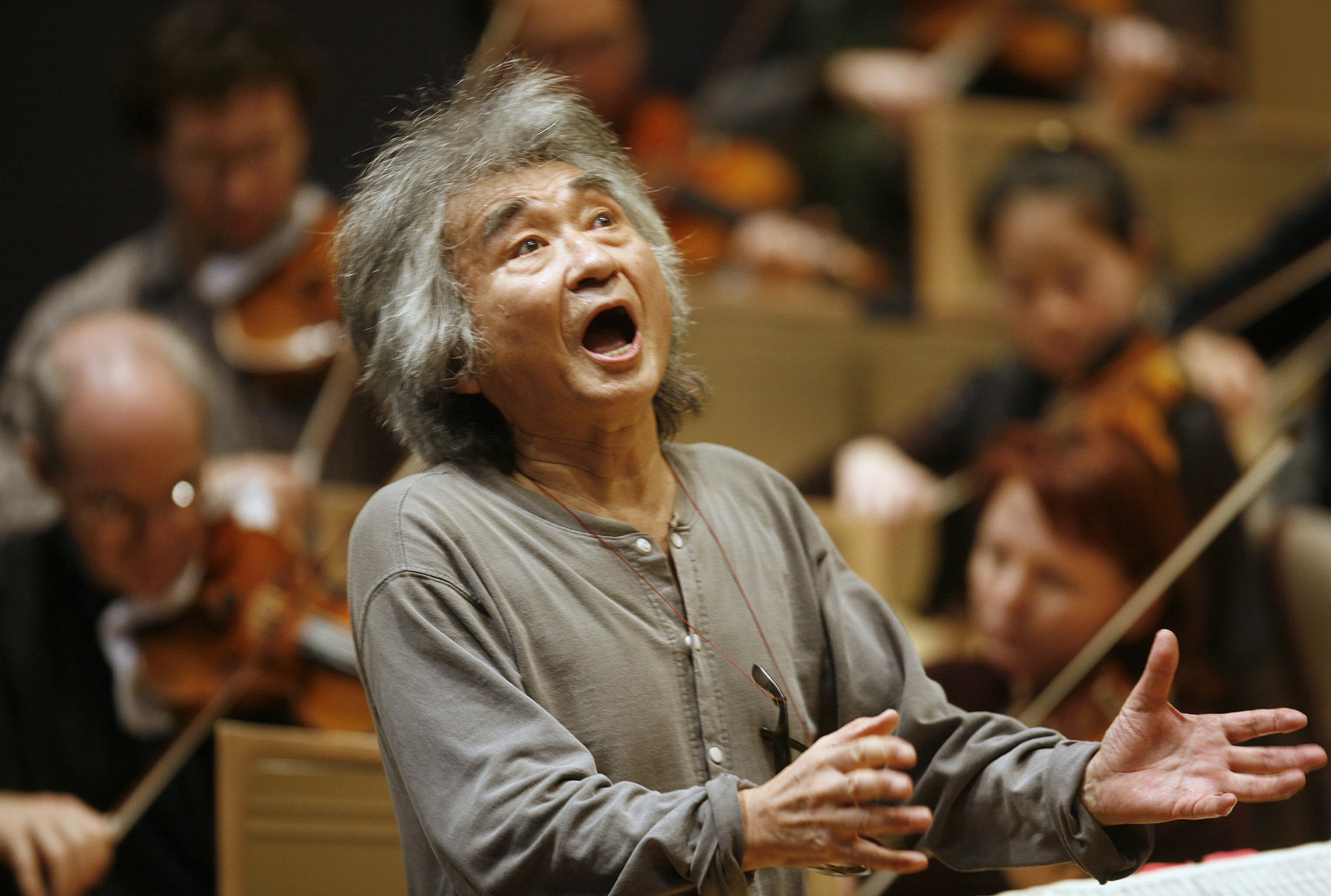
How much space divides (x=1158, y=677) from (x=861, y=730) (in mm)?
191

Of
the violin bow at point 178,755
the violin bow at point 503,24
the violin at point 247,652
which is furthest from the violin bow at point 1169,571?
the violin bow at point 503,24

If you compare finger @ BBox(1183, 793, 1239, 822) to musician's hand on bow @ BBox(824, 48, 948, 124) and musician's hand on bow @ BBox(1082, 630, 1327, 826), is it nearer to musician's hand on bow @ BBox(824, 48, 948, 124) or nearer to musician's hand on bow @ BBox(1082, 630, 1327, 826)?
musician's hand on bow @ BBox(1082, 630, 1327, 826)

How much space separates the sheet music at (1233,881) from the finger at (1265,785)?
0.85 ft

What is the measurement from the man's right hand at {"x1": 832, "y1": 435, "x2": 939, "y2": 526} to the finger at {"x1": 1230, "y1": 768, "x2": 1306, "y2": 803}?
54.7 inches

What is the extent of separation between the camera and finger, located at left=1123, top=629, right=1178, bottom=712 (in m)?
0.75

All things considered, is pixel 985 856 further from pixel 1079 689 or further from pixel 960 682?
pixel 960 682

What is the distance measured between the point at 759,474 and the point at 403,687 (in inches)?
12.5

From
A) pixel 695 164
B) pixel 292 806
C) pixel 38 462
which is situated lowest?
pixel 292 806

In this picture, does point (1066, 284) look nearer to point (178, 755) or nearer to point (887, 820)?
point (178, 755)

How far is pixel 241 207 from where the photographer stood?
2172 mm

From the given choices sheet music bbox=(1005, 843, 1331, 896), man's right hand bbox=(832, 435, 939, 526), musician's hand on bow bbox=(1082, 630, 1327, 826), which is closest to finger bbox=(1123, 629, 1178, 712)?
musician's hand on bow bbox=(1082, 630, 1327, 826)

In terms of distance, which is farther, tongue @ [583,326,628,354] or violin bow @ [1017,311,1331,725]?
violin bow @ [1017,311,1331,725]

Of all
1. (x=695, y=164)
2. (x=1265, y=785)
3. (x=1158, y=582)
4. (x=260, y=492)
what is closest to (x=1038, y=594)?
(x=1158, y=582)

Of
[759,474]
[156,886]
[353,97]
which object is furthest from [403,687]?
[353,97]
